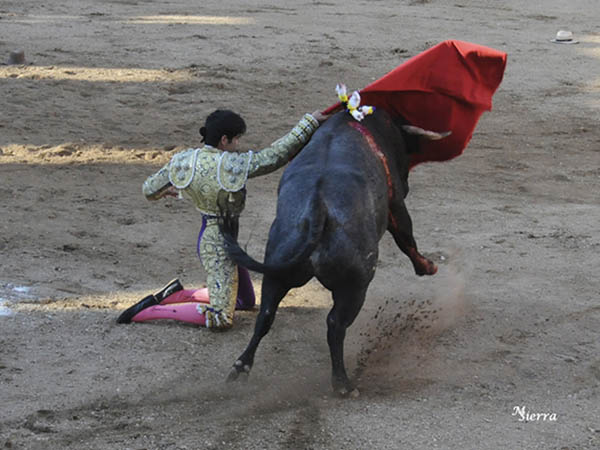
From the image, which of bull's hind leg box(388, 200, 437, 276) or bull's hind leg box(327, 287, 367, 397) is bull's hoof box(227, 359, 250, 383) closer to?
bull's hind leg box(327, 287, 367, 397)

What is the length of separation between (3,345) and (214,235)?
3.81 feet

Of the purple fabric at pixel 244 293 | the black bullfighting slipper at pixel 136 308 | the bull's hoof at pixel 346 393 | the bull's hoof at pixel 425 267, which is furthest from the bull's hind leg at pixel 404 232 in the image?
the black bullfighting slipper at pixel 136 308

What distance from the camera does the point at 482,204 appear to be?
7.46 m

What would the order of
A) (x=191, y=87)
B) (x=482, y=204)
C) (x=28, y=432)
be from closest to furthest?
(x=28, y=432), (x=482, y=204), (x=191, y=87)

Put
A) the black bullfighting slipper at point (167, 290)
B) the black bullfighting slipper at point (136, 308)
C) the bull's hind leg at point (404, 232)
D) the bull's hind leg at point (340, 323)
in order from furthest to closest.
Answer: the black bullfighting slipper at point (167, 290)
the black bullfighting slipper at point (136, 308)
the bull's hind leg at point (404, 232)
the bull's hind leg at point (340, 323)

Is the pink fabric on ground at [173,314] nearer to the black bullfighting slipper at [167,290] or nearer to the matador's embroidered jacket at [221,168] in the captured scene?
the black bullfighting slipper at [167,290]

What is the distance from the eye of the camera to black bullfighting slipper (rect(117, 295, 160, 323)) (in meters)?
4.98

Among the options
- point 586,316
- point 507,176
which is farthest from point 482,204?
point 586,316

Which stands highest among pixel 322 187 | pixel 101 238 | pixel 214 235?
pixel 322 187

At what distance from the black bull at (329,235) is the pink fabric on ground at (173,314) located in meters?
0.88

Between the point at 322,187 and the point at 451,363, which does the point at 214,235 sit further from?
the point at 451,363

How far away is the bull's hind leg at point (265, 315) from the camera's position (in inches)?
162

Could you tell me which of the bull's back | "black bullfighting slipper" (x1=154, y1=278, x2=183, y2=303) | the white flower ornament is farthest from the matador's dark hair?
"black bullfighting slipper" (x1=154, y1=278, x2=183, y2=303)

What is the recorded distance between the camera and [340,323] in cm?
406
